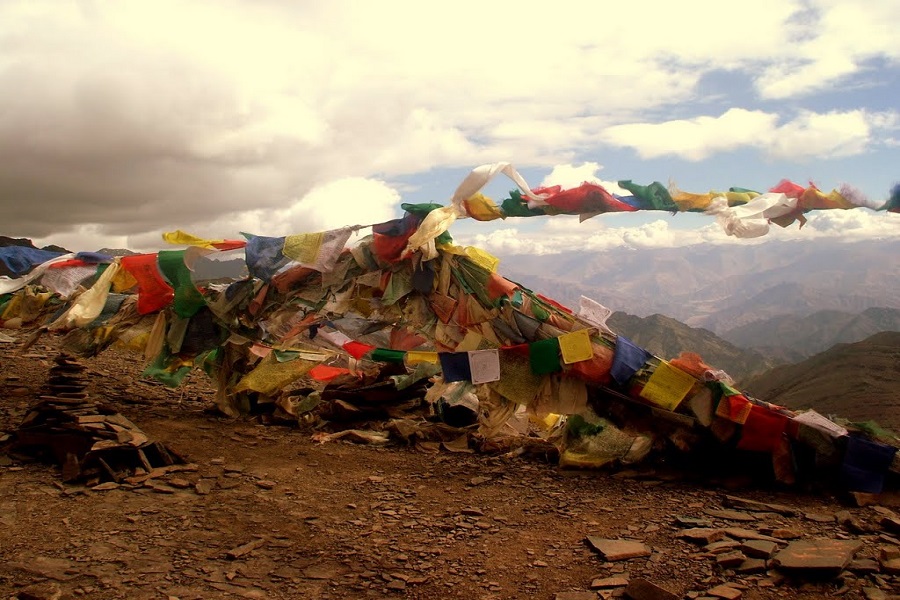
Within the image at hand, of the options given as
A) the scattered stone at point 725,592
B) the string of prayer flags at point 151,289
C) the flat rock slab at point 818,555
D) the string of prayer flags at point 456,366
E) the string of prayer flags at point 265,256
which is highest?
the string of prayer flags at point 265,256

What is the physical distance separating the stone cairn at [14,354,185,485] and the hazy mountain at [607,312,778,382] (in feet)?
175

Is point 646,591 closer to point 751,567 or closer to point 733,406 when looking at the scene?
point 751,567

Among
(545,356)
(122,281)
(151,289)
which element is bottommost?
(545,356)

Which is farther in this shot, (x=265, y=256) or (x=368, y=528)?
(x=265, y=256)

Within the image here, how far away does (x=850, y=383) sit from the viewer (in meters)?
14.1

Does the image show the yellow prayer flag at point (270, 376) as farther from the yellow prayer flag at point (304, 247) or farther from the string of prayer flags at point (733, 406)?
the string of prayer flags at point (733, 406)

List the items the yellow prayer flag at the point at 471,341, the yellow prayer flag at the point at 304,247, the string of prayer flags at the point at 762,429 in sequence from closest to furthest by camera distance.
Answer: the string of prayer flags at the point at 762,429
the yellow prayer flag at the point at 471,341
the yellow prayer flag at the point at 304,247

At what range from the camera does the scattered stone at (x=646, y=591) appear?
3.77 metres

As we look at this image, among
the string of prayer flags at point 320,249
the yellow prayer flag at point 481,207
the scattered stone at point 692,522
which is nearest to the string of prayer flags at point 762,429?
the scattered stone at point 692,522

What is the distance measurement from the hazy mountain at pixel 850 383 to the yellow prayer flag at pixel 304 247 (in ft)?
25.9

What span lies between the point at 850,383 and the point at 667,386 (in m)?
10.3

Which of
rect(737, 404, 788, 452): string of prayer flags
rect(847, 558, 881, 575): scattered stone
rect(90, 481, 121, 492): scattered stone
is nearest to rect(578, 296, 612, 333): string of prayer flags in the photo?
rect(737, 404, 788, 452): string of prayer flags

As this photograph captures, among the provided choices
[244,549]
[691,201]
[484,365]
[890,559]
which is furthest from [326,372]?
[890,559]

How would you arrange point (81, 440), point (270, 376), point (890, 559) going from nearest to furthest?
point (890, 559) < point (81, 440) < point (270, 376)
